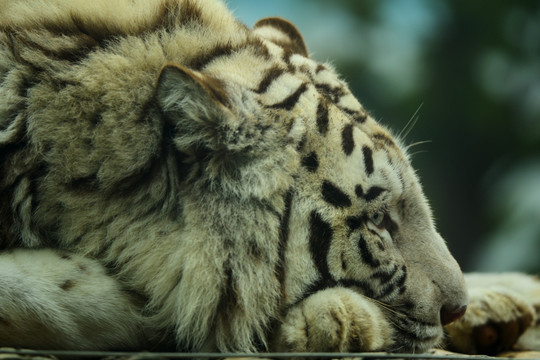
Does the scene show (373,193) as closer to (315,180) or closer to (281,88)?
(315,180)

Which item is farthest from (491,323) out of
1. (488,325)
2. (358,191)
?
(358,191)

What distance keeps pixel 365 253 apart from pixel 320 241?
0.41 ft

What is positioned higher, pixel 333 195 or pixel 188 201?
pixel 333 195

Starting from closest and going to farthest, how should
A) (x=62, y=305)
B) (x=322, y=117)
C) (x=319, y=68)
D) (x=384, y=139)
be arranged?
(x=62, y=305)
(x=322, y=117)
(x=384, y=139)
(x=319, y=68)

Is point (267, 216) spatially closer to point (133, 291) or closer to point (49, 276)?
point (133, 291)

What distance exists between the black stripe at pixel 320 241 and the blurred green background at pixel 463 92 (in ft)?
23.9

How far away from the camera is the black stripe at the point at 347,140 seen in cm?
162

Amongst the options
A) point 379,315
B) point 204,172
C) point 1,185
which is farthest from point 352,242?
point 1,185

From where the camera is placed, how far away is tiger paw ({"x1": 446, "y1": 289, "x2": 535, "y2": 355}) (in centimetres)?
196

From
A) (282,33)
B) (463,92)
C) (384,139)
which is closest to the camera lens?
(384,139)

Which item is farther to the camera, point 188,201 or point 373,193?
point 373,193

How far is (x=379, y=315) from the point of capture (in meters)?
1.56

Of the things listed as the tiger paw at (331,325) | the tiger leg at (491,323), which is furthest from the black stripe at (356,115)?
the tiger leg at (491,323)

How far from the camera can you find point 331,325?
1.45 m
